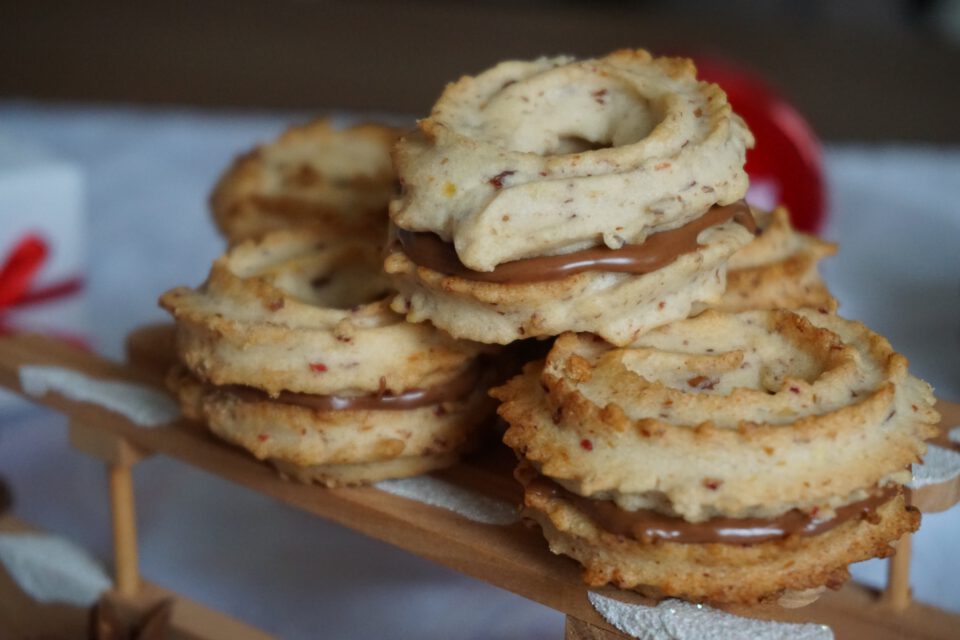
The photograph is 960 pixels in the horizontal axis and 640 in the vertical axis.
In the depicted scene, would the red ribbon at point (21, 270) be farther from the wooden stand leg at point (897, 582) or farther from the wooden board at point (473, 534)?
the wooden stand leg at point (897, 582)

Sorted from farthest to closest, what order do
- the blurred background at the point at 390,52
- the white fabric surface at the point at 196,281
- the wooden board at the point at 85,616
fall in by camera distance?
the blurred background at the point at 390,52 < the white fabric surface at the point at 196,281 < the wooden board at the point at 85,616

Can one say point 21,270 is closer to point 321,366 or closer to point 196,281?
point 196,281

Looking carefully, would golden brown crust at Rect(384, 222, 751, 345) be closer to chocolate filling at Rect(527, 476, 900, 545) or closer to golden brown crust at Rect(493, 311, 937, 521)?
golden brown crust at Rect(493, 311, 937, 521)

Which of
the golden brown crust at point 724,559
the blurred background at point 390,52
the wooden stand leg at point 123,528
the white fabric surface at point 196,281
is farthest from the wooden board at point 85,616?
the blurred background at point 390,52

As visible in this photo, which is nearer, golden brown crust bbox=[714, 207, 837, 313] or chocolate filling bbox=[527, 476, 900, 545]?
chocolate filling bbox=[527, 476, 900, 545]

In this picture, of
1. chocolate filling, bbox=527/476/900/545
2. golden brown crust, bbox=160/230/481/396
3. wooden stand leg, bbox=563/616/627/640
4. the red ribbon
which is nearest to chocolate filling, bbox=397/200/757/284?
golden brown crust, bbox=160/230/481/396

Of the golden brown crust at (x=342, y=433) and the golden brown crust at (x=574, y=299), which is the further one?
the golden brown crust at (x=342, y=433)
